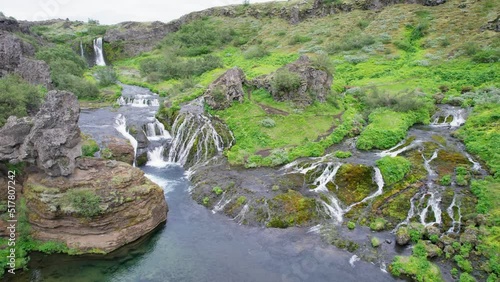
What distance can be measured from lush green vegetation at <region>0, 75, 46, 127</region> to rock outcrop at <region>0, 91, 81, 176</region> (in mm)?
14152

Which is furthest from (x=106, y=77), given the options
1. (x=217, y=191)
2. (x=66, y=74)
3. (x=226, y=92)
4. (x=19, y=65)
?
(x=217, y=191)

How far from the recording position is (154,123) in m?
44.0

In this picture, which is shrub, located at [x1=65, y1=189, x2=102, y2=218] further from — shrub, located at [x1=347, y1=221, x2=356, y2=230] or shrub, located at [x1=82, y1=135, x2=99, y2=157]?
shrub, located at [x1=347, y1=221, x2=356, y2=230]

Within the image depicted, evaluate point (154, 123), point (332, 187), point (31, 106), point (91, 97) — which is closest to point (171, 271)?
point (332, 187)

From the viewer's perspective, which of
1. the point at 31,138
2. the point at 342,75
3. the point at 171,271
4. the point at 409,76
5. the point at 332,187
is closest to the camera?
the point at 171,271

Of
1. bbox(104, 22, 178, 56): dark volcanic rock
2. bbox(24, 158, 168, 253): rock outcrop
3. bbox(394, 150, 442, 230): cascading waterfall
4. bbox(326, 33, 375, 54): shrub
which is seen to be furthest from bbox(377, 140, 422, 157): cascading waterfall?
bbox(104, 22, 178, 56): dark volcanic rock

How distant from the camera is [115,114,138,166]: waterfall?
1561 inches

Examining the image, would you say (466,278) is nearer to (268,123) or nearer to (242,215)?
(242,215)

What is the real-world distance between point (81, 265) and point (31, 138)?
375 inches

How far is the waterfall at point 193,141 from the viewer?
38.3 metres

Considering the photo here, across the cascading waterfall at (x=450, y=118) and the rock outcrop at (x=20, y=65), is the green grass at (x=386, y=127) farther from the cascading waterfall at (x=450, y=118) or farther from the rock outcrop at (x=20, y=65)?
the rock outcrop at (x=20, y=65)

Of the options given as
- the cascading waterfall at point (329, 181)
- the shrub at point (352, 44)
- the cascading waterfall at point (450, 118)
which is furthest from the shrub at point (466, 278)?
the shrub at point (352, 44)

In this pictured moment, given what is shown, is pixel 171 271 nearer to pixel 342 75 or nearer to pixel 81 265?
pixel 81 265

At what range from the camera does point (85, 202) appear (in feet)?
78.8
